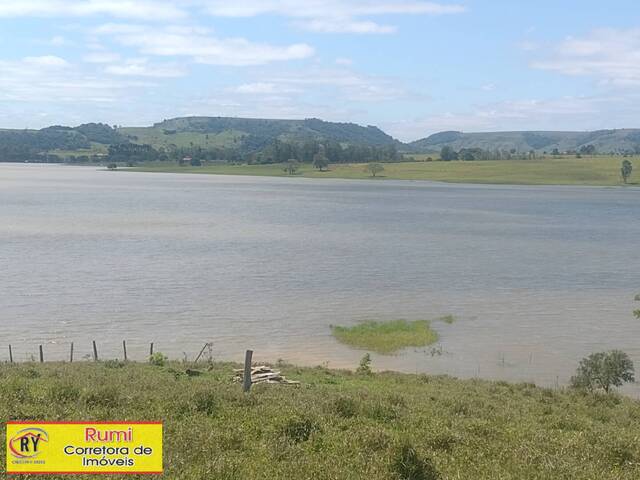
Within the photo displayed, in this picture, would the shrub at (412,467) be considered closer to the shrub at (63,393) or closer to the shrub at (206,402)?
the shrub at (206,402)

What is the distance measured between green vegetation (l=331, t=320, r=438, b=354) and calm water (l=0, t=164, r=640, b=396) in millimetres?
1160

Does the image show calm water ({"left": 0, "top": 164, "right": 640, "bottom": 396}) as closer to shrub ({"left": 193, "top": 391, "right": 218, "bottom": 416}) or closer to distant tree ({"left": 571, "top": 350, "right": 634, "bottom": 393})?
distant tree ({"left": 571, "top": 350, "right": 634, "bottom": 393})

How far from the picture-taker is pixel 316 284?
5906cm

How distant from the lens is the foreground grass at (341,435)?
1115 centimetres

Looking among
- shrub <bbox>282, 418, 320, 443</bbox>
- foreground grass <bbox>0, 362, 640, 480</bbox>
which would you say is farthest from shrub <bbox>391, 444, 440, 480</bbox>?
shrub <bbox>282, 418, 320, 443</bbox>

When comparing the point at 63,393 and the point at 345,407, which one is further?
the point at 345,407

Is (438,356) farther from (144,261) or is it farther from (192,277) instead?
(144,261)

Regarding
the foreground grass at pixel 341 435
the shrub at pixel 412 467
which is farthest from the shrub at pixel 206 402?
the shrub at pixel 412 467

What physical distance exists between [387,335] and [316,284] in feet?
53.4

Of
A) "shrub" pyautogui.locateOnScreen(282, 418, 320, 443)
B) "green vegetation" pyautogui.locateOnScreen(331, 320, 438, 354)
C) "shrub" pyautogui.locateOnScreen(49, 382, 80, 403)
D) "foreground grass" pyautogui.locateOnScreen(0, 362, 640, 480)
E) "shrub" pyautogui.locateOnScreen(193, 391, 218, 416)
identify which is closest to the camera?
"foreground grass" pyautogui.locateOnScreen(0, 362, 640, 480)

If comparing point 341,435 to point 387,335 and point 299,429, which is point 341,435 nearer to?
point 299,429

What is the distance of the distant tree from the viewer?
1257 inches

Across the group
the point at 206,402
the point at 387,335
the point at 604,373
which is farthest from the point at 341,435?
the point at 387,335

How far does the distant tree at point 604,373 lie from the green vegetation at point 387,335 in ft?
37.3
